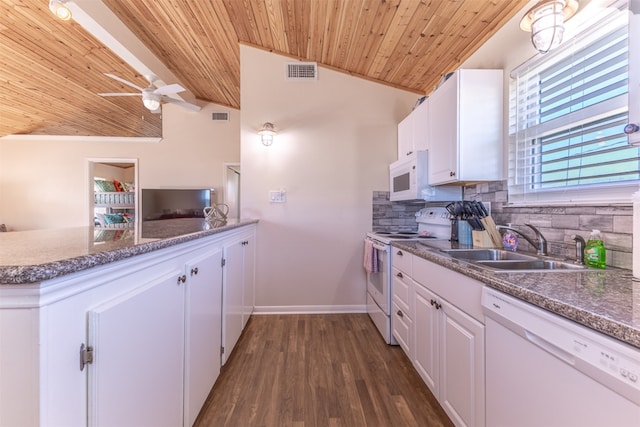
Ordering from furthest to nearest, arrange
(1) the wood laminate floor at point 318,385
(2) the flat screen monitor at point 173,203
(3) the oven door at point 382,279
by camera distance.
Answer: (2) the flat screen monitor at point 173,203, (3) the oven door at point 382,279, (1) the wood laminate floor at point 318,385

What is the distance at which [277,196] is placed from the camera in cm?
290

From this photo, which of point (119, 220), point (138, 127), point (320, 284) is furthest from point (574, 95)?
point (119, 220)

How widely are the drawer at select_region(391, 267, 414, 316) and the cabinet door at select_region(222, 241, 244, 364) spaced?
121cm

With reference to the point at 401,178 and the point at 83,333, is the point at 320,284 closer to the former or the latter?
the point at 401,178

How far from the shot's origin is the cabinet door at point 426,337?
145cm

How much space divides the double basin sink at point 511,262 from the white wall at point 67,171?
14.0 feet

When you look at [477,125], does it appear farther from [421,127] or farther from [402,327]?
[402,327]

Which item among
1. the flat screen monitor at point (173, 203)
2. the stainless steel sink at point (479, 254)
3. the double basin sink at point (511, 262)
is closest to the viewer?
the double basin sink at point (511, 262)

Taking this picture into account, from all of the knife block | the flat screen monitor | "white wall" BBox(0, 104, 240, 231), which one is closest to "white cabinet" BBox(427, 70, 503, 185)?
the knife block

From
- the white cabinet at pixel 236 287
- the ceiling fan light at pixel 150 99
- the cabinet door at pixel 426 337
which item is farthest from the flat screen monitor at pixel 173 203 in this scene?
the cabinet door at pixel 426 337

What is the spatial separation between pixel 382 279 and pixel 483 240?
2.80 feet

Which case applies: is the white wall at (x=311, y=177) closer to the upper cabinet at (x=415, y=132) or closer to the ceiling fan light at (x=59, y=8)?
the upper cabinet at (x=415, y=132)

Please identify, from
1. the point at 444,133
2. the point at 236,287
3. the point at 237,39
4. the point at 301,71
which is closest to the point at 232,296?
the point at 236,287

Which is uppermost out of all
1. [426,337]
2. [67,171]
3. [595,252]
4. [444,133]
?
[67,171]
